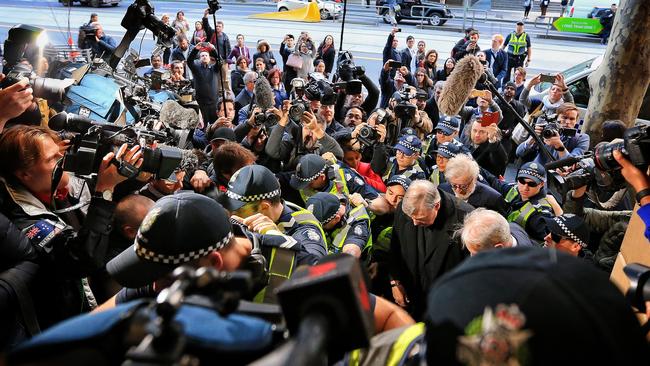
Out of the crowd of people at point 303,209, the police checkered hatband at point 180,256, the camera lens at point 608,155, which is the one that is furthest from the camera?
the camera lens at point 608,155

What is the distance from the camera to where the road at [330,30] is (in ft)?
56.7

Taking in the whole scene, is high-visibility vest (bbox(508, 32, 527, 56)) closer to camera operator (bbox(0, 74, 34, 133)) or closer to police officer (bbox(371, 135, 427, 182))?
police officer (bbox(371, 135, 427, 182))

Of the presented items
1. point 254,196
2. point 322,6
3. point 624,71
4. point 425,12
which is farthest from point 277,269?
point 322,6

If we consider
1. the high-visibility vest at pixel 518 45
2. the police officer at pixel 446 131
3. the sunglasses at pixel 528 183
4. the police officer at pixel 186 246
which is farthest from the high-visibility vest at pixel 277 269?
the high-visibility vest at pixel 518 45

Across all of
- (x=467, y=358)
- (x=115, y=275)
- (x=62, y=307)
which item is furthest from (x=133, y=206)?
(x=467, y=358)

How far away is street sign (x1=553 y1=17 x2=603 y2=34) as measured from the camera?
768 inches

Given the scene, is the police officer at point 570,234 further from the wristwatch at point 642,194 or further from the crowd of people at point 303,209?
the wristwatch at point 642,194

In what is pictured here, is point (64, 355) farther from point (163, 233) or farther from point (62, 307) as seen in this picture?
point (62, 307)

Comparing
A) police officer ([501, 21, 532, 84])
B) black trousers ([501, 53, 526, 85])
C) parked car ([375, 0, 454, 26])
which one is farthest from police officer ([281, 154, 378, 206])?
parked car ([375, 0, 454, 26])

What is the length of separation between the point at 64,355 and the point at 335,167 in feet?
11.9

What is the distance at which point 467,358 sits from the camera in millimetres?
866

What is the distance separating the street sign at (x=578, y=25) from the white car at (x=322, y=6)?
9082mm

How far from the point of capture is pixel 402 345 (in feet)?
4.47

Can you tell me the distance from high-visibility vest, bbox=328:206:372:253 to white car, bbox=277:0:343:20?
20.9 meters
